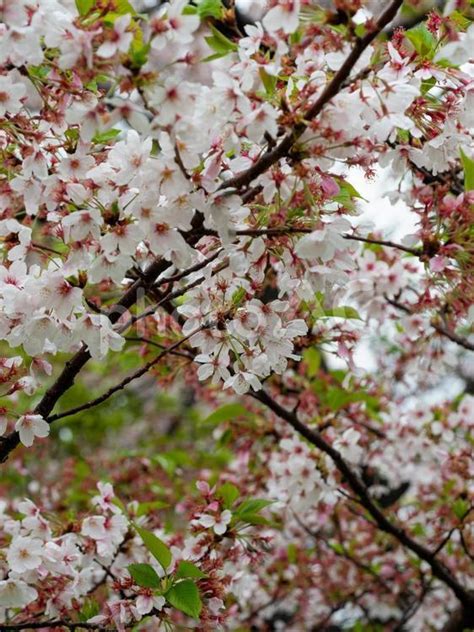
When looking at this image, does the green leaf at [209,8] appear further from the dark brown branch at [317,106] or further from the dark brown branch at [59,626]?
the dark brown branch at [59,626]

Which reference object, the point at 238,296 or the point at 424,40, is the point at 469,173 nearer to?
the point at 424,40

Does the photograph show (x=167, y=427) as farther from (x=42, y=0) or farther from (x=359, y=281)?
(x=42, y=0)

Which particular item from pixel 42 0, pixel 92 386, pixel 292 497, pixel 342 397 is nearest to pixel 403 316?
pixel 342 397

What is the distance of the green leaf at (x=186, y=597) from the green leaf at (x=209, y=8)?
145cm

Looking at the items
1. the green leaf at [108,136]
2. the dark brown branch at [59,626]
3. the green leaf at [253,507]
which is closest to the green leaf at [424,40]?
the green leaf at [108,136]

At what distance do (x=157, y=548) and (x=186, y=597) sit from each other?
0.16 m

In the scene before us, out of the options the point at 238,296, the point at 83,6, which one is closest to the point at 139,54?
the point at 83,6

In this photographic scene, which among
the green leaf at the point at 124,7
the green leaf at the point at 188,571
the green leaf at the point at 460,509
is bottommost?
the green leaf at the point at 460,509

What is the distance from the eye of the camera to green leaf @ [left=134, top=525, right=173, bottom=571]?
201cm

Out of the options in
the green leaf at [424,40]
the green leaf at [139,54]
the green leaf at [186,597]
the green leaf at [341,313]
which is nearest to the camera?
the green leaf at [139,54]

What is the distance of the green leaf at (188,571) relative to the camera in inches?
80.7

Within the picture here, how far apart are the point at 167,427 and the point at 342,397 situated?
5.57 meters

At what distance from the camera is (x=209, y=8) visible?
1575mm

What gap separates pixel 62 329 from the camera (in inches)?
68.1
